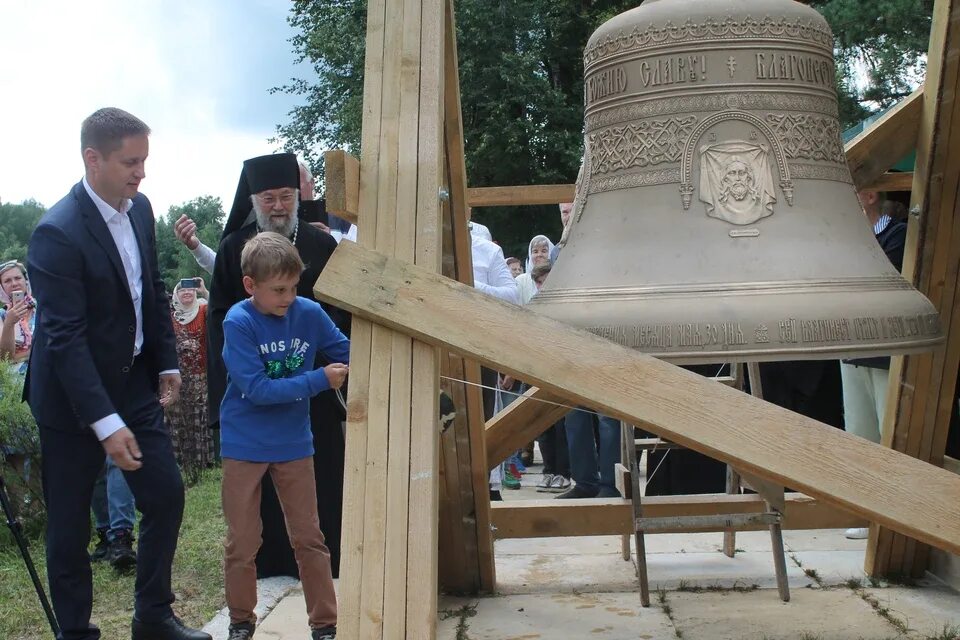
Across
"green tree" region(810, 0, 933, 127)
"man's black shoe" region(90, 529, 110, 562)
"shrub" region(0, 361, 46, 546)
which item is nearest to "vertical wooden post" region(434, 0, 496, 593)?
"man's black shoe" region(90, 529, 110, 562)

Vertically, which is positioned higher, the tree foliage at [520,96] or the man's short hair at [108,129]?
the tree foliage at [520,96]

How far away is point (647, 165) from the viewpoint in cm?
291

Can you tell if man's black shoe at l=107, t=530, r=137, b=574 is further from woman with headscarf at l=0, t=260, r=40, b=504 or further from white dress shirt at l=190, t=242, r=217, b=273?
white dress shirt at l=190, t=242, r=217, b=273

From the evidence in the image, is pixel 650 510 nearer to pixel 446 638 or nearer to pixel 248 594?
pixel 446 638

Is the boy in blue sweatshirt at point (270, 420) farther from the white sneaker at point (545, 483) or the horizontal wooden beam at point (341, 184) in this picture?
the white sneaker at point (545, 483)

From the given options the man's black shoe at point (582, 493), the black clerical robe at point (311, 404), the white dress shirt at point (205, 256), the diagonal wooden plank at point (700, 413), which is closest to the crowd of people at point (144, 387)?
the diagonal wooden plank at point (700, 413)

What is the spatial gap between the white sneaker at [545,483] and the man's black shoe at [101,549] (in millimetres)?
3562

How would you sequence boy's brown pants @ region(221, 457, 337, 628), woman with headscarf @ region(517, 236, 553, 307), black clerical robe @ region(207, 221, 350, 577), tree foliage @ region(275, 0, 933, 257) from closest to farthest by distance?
1. boy's brown pants @ region(221, 457, 337, 628)
2. black clerical robe @ region(207, 221, 350, 577)
3. woman with headscarf @ region(517, 236, 553, 307)
4. tree foliage @ region(275, 0, 933, 257)

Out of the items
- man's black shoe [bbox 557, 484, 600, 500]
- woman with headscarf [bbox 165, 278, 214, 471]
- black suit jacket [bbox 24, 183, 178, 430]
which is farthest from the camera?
woman with headscarf [bbox 165, 278, 214, 471]

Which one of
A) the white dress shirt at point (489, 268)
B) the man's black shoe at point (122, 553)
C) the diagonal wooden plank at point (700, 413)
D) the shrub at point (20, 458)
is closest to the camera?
the diagonal wooden plank at point (700, 413)

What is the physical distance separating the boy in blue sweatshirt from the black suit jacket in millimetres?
354

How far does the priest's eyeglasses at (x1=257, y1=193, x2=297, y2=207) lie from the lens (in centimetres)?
519

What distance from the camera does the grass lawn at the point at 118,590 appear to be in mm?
4613

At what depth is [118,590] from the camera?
5.17m
